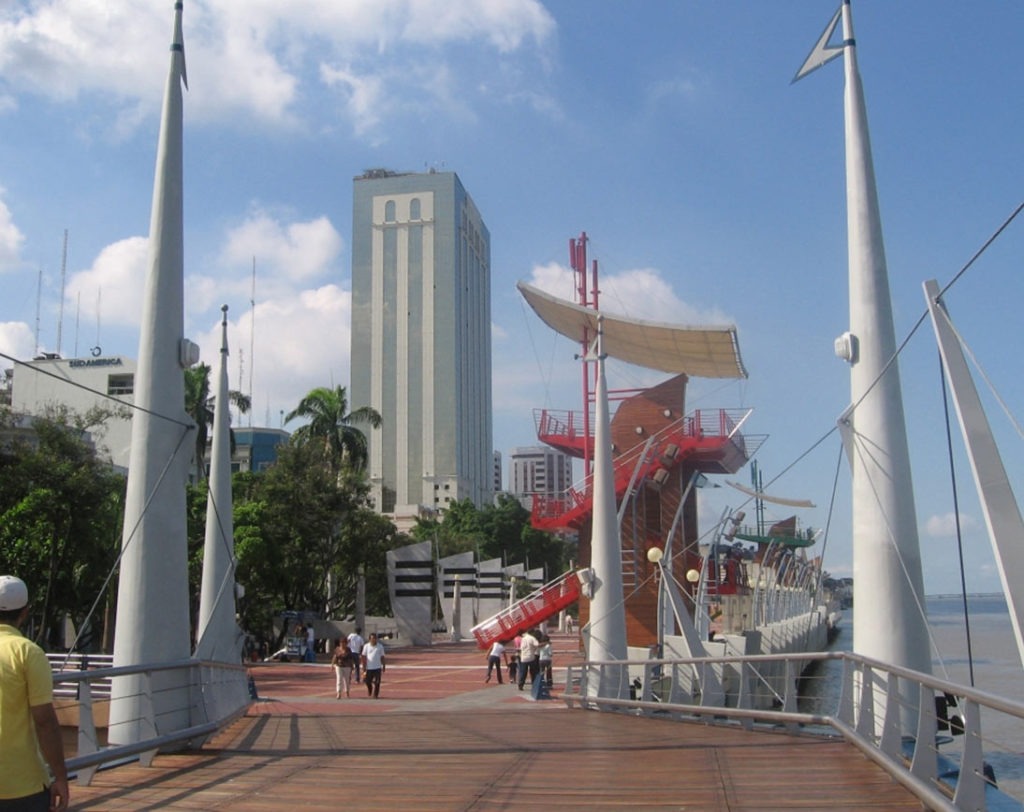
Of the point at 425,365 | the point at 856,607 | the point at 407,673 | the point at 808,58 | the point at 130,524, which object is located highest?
the point at 425,365

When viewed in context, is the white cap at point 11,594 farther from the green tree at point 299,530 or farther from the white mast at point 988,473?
the green tree at point 299,530

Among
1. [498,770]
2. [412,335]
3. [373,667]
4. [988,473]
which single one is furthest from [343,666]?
[412,335]

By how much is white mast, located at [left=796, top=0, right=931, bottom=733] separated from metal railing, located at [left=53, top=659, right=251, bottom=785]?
21.9 feet

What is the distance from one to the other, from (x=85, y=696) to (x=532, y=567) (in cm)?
9507

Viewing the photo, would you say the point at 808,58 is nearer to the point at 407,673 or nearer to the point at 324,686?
the point at 324,686

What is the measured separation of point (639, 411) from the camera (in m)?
40.4

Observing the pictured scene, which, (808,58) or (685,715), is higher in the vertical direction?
(808,58)

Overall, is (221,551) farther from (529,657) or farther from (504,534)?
(504,534)

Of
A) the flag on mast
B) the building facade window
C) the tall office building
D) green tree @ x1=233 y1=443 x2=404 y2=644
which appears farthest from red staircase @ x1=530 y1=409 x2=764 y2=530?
the tall office building

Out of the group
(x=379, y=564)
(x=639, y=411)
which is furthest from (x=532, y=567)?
(x=639, y=411)

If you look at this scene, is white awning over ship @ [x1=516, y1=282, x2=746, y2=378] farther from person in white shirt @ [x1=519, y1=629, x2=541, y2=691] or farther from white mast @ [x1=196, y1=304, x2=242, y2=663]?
white mast @ [x1=196, y1=304, x2=242, y2=663]

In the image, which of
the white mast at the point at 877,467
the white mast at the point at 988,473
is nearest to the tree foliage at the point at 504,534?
the white mast at the point at 877,467

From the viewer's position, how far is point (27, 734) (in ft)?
14.5

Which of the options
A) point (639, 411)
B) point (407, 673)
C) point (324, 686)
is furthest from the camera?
point (639, 411)
